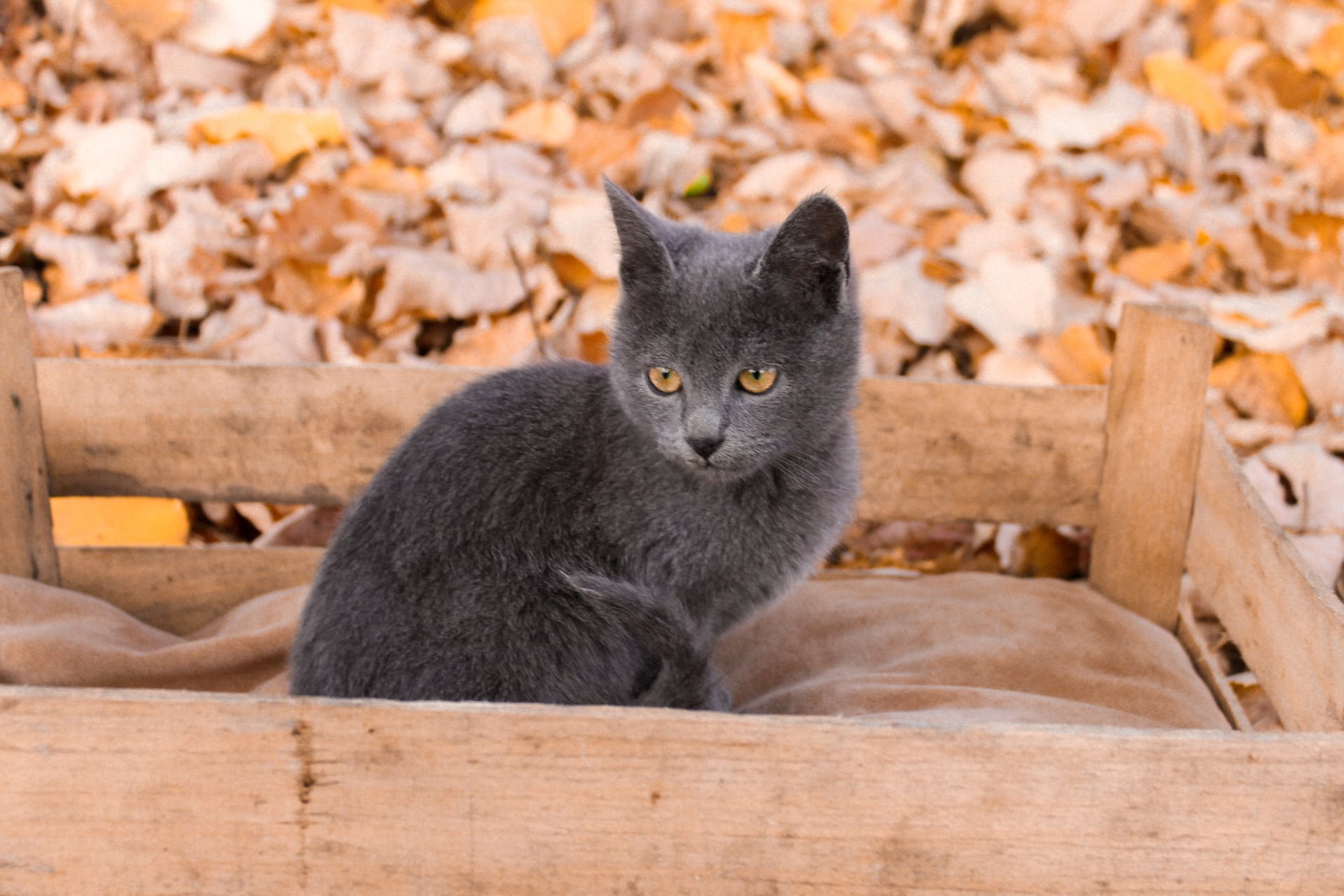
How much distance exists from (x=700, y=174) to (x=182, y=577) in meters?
1.49

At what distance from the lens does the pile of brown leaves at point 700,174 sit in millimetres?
2211

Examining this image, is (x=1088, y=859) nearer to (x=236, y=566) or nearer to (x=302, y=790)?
(x=302, y=790)

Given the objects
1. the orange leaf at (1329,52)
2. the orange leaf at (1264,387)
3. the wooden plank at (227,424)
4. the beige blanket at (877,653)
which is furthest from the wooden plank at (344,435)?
the orange leaf at (1329,52)

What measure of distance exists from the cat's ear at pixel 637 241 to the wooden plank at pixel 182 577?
80 cm

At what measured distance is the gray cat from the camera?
1129 mm

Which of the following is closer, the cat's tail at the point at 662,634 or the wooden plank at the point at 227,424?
the cat's tail at the point at 662,634

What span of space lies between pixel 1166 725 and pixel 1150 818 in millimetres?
497

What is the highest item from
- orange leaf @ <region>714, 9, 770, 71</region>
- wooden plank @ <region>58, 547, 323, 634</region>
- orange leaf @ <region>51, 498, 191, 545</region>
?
orange leaf @ <region>714, 9, 770, 71</region>

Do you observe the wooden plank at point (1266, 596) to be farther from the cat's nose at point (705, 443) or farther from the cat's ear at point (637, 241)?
the cat's ear at point (637, 241)

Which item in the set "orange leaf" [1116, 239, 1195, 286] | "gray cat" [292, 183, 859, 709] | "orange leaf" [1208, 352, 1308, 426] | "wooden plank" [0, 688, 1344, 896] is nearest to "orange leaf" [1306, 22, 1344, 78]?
"orange leaf" [1116, 239, 1195, 286]

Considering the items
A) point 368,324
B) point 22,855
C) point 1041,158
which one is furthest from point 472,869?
point 1041,158

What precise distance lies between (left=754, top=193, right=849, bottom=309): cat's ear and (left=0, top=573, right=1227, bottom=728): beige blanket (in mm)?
447

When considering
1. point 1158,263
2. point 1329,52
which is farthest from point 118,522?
point 1329,52

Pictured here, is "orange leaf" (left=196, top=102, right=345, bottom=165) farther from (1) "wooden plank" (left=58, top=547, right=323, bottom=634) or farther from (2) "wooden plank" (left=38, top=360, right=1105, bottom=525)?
(1) "wooden plank" (left=58, top=547, right=323, bottom=634)
